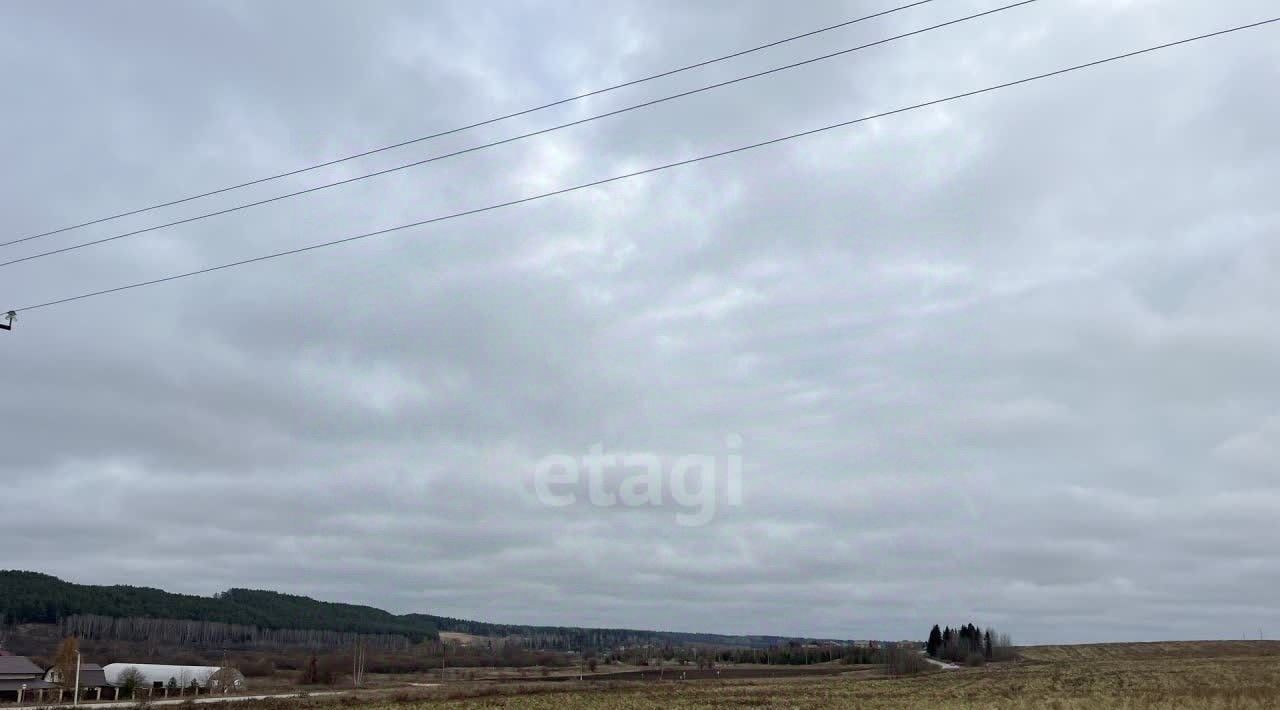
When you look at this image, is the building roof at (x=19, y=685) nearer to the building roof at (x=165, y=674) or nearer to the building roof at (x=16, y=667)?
the building roof at (x=16, y=667)

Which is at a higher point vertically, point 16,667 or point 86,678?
point 16,667

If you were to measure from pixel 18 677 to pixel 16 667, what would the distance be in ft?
6.90

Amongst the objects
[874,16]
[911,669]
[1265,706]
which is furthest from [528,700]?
[911,669]

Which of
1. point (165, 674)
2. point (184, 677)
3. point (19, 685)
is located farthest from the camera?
point (165, 674)

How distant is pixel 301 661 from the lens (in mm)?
191625

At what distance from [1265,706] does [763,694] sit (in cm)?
3515

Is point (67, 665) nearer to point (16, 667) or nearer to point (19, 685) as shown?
point (16, 667)

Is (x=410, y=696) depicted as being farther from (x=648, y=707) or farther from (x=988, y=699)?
(x=988, y=699)

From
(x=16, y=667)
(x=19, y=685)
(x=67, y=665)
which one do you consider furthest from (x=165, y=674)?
(x=19, y=685)

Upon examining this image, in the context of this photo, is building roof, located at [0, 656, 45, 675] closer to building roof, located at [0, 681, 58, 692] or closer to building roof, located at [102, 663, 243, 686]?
building roof, located at [0, 681, 58, 692]

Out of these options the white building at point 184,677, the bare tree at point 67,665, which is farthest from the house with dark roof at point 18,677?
the white building at point 184,677

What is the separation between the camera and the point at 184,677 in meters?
119

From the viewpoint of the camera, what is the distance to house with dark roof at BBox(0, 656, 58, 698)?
103m

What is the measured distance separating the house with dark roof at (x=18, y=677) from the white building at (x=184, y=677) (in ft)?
25.9
